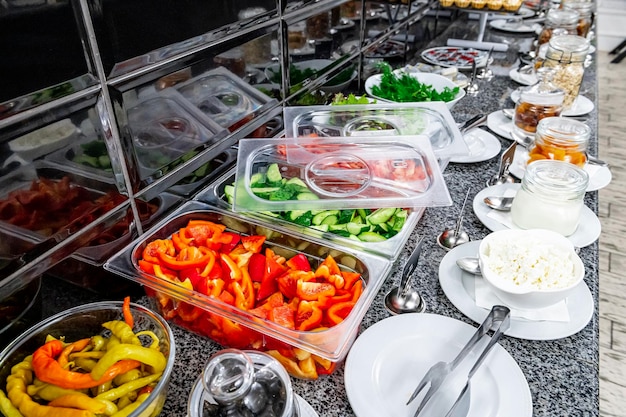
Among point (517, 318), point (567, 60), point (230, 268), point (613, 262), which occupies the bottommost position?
point (613, 262)

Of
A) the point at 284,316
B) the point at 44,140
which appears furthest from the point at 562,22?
the point at 44,140

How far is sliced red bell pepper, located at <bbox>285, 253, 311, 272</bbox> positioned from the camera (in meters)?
0.81

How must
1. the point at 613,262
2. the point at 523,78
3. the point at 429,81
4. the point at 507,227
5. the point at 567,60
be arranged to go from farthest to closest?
the point at 613,262 < the point at 523,78 < the point at 429,81 < the point at 567,60 < the point at 507,227

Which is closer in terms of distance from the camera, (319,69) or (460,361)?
(460,361)

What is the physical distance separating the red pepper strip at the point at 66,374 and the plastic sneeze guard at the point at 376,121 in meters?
0.70

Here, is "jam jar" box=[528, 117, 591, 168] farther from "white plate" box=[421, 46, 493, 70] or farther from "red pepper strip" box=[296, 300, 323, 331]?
"white plate" box=[421, 46, 493, 70]

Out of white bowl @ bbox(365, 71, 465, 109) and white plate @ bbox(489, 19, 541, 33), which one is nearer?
white bowl @ bbox(365, 71, 465, 109)

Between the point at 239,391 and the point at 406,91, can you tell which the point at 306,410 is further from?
the point at 406,91

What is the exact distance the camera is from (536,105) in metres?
1.33

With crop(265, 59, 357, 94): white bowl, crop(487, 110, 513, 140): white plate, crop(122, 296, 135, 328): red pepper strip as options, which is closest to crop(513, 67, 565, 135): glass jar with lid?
crop(487, 110, 513, 140): white plate

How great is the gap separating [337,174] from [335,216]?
10 cm

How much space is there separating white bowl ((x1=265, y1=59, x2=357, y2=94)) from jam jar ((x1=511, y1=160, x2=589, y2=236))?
2.20 ft

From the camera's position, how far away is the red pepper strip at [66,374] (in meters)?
0.58

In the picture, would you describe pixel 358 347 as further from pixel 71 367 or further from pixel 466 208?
pixel 466 208
